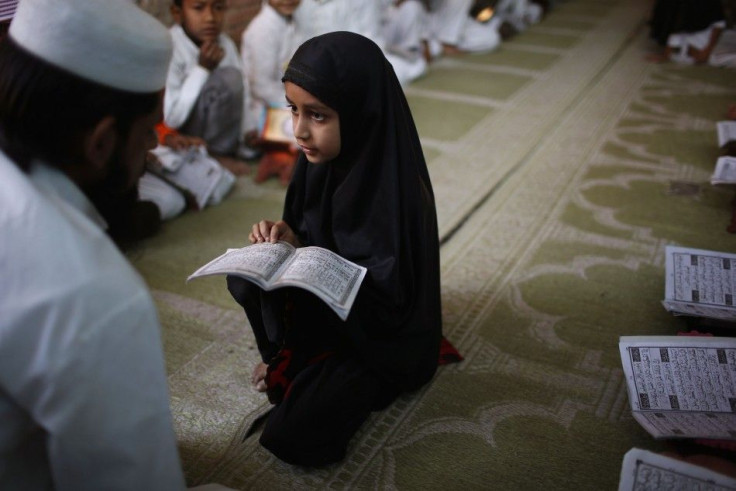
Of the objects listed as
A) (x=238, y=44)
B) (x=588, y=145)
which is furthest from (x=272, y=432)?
(x=238, y=44)

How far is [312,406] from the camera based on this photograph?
1339mm

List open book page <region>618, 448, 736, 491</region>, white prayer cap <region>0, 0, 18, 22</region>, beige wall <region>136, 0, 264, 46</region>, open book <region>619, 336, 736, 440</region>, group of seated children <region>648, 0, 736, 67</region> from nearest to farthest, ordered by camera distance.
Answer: open book page <region>618, 448, 736, 491</region> < open book <region>619, 336, 736, 440</region> < white prayer cap <region>0, 0, 18, 22</region> < beige wall <region>136, 0, 264, 46</region> < group of seated children <region>648, 0, 736, 67</region>

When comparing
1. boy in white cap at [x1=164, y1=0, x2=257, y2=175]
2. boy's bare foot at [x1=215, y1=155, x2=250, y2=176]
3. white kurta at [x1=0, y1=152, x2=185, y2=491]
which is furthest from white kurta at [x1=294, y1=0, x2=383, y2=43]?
white kurta at [x1=0, y1=152, x2=185, y2=491]

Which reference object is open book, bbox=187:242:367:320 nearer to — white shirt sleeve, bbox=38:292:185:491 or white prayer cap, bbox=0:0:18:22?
white shirt sleeve, bbox=38:292:185:491

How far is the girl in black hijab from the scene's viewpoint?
1.30 m

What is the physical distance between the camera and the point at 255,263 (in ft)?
3.93

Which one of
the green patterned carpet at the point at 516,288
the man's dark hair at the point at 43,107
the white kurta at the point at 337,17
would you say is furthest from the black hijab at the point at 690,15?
the man's dark hair at the point at 43,107

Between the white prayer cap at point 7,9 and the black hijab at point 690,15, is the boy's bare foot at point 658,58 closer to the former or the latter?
the black hijab at point 690,15

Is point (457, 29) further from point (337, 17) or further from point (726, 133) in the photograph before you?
point (726, 133)

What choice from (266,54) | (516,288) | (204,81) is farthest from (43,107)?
(266,54)

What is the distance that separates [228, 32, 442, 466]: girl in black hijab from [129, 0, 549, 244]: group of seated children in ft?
3.52

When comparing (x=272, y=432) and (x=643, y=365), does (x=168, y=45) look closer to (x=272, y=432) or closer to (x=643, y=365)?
(x=272, y=432)

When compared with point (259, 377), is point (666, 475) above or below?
above

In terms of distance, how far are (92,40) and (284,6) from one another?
2477 mm
